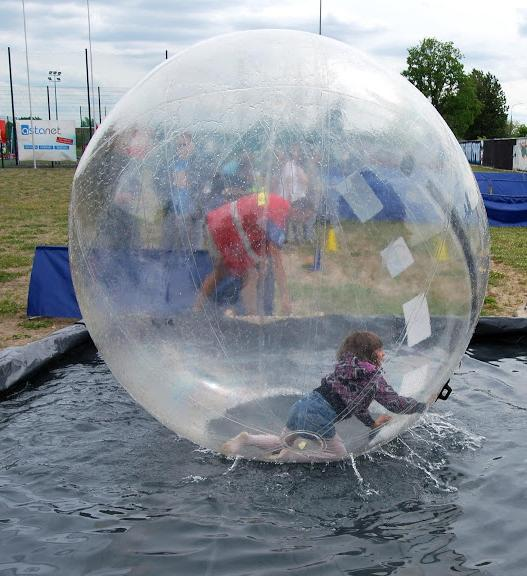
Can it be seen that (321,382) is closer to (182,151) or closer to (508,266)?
(182,151)

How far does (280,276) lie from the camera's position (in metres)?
3.59

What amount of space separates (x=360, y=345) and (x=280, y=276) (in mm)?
508

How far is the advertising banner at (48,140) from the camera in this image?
126 feet

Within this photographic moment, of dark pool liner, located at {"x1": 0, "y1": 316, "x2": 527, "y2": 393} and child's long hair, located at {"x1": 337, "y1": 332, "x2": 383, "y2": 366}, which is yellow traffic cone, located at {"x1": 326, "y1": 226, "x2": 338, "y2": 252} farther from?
dark pool liner, located at {"x1": 0, "y1": 316, "x2": 527, "y2": 393}

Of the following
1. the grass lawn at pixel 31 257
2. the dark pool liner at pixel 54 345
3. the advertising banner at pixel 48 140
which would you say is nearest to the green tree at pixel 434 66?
the advertising banner at pixel 48 140

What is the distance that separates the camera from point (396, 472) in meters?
4.11

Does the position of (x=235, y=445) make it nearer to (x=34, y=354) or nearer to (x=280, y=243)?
(x=280, y=243)

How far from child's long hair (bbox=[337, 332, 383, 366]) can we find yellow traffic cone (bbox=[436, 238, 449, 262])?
50cm

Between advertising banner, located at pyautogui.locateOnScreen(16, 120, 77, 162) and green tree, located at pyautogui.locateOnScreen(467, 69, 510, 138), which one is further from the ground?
green tree, located at pyautogui.locateOnScreen(467, 69, 510, 138)

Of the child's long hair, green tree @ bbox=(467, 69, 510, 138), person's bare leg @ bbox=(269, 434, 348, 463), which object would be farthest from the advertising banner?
green tree @ bbox=(467, 69, 510, 138)

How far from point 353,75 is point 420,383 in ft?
5.15

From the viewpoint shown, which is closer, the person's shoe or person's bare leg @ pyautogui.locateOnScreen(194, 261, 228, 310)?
person's bare leg @ pyautogui.locateOnScreen(194, 261, 228, 310)

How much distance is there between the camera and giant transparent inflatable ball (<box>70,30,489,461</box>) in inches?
141

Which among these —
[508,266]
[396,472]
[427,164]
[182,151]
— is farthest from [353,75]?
[508,266]
